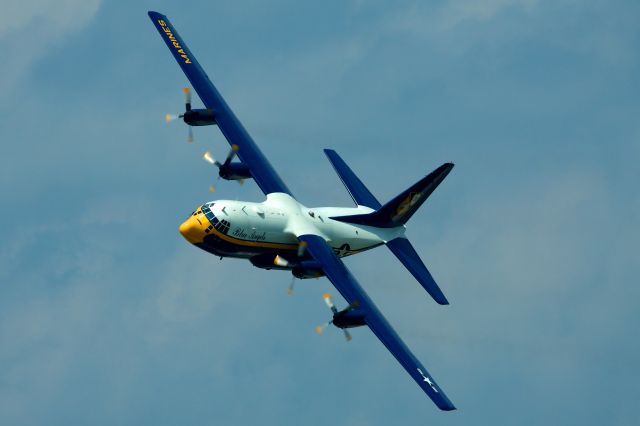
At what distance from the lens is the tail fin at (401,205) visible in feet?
396

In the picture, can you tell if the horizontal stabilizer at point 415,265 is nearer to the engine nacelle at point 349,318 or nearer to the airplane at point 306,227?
the airplane at point 306,227

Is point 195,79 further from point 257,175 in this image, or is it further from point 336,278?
point 336,278

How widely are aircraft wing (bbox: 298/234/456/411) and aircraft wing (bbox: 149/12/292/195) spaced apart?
681 centimetres

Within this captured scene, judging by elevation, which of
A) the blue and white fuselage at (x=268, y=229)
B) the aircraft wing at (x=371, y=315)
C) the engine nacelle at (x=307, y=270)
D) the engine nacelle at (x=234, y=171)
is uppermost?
the engine nacelle at (x=234, y=171)

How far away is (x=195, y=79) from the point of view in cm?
12706

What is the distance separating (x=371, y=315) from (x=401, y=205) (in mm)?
11765

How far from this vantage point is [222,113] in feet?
412

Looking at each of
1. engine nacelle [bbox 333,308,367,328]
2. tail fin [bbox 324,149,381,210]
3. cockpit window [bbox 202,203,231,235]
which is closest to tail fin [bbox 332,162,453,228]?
tail fin [bbox 324,149,381,210]

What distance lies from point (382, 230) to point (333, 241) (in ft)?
15.8

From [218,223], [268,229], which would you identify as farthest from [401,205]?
[218,223]

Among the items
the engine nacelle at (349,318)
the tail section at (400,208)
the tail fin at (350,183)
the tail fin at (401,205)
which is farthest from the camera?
the tail fin at (350,183)

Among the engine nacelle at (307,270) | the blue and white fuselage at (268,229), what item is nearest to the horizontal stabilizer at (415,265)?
the blue and white fuselage at (268,229)

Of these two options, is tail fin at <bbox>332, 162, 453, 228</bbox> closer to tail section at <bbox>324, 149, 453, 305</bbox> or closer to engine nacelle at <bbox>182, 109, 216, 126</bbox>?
tail section at <bbox>324, 149, 453, 305</bbox>

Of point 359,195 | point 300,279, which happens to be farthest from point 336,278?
point 359,195
